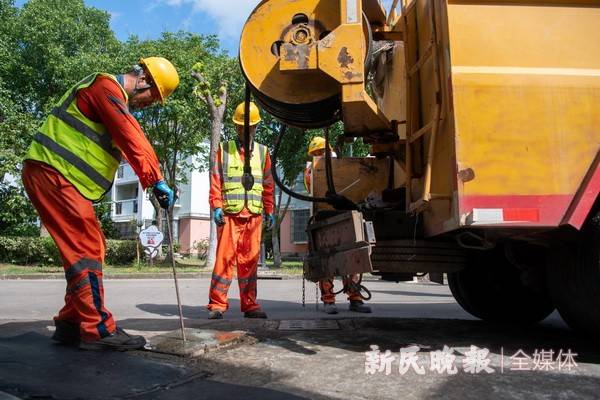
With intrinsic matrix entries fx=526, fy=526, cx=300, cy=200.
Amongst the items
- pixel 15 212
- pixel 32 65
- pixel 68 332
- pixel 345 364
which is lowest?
pixel 345 364

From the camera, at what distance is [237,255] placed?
16.1 feet

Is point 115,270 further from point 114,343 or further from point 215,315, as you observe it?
point 114,343

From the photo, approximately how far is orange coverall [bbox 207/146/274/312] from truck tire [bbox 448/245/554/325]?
185cm

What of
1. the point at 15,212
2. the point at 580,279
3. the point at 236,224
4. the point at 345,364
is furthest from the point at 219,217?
the point at 15,212

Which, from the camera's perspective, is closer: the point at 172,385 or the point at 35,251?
the point at 172,385

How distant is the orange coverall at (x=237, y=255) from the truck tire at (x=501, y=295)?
6.08ft

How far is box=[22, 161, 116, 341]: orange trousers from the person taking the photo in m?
3.19

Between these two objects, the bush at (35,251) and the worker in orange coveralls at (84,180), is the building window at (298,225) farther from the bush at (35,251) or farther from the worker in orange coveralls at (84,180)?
the worker in orange coveralls at (84,180)

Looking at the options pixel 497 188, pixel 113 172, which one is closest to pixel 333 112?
pixel 497 188

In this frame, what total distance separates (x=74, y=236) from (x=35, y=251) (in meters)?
17.7

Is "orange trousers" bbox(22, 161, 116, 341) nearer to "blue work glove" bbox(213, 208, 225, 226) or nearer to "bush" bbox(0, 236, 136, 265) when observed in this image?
"blue work glove" bbox(213, 208, 225, 226)

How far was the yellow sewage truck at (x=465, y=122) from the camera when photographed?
291 centimetres

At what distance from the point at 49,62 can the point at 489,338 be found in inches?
850

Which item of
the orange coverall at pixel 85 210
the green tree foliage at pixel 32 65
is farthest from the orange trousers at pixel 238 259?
the green tree foliage at pixel 32 65
